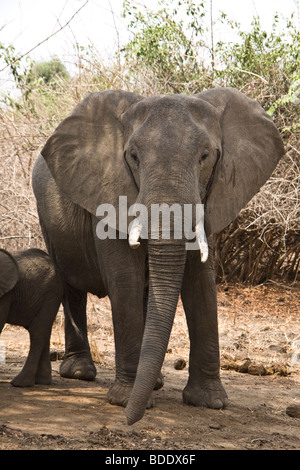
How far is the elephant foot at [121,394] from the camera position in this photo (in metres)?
5.72

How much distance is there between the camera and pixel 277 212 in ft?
36.4

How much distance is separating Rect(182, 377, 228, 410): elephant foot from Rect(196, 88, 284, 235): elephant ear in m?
1.33

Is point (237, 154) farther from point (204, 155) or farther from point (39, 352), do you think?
point (39, 352)

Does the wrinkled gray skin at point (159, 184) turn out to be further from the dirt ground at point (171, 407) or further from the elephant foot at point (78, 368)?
the elephant foot at point (78, 368)

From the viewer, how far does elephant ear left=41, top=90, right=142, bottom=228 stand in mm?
5570

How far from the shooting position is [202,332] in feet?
19.2

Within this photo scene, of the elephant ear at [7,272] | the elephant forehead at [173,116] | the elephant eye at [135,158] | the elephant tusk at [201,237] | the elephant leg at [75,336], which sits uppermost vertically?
the elephant forehead at [173,116]

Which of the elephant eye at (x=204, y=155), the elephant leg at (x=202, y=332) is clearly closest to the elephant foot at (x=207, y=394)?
the elephant leg at (x=202, y=332)

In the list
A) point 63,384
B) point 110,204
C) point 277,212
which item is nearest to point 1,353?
point 63,384

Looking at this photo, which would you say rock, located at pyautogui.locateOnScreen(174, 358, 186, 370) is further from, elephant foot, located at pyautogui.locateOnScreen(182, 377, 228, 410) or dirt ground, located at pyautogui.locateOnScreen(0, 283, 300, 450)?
elephant foot, located at pyautogui.locateOnScreen(182, 377, 228, 410)

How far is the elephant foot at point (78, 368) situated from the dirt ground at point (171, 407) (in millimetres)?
95

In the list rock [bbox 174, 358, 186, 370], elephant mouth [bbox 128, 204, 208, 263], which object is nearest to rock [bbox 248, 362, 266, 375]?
rock [bbox 174, 358, 186, 370]
